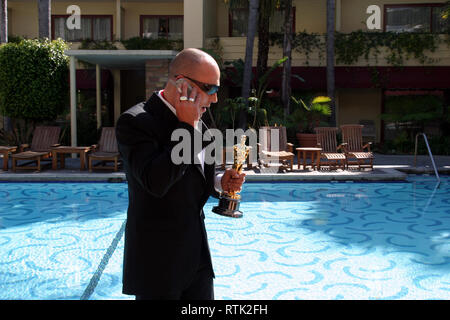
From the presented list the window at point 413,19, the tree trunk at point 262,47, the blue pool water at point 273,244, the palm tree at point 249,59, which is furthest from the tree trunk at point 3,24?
the window at point 413,19

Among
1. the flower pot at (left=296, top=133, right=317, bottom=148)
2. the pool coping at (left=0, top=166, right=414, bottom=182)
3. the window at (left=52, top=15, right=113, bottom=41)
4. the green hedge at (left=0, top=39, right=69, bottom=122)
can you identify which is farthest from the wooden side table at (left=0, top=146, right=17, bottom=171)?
the window at (left=52, top=15, right=113, bottom=41)

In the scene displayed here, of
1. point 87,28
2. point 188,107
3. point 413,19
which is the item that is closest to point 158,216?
point 188,107

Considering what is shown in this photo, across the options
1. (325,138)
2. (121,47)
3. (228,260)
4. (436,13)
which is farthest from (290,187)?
(436,13)

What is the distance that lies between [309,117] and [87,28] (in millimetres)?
12253

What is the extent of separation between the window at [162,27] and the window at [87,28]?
1727 millimetres

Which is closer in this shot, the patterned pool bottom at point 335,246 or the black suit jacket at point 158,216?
the black suit jacket at point 158,216

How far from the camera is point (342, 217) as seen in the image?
8203 millimetres

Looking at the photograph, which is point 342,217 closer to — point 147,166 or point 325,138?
point 325,138

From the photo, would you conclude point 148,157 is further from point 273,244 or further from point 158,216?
point 273,244

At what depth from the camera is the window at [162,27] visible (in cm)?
2169

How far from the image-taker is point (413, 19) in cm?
2038

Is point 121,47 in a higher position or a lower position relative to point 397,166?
higher

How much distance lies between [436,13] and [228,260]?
18.6 m

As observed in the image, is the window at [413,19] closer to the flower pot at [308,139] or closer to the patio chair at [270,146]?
the flower pot at [308,139]
